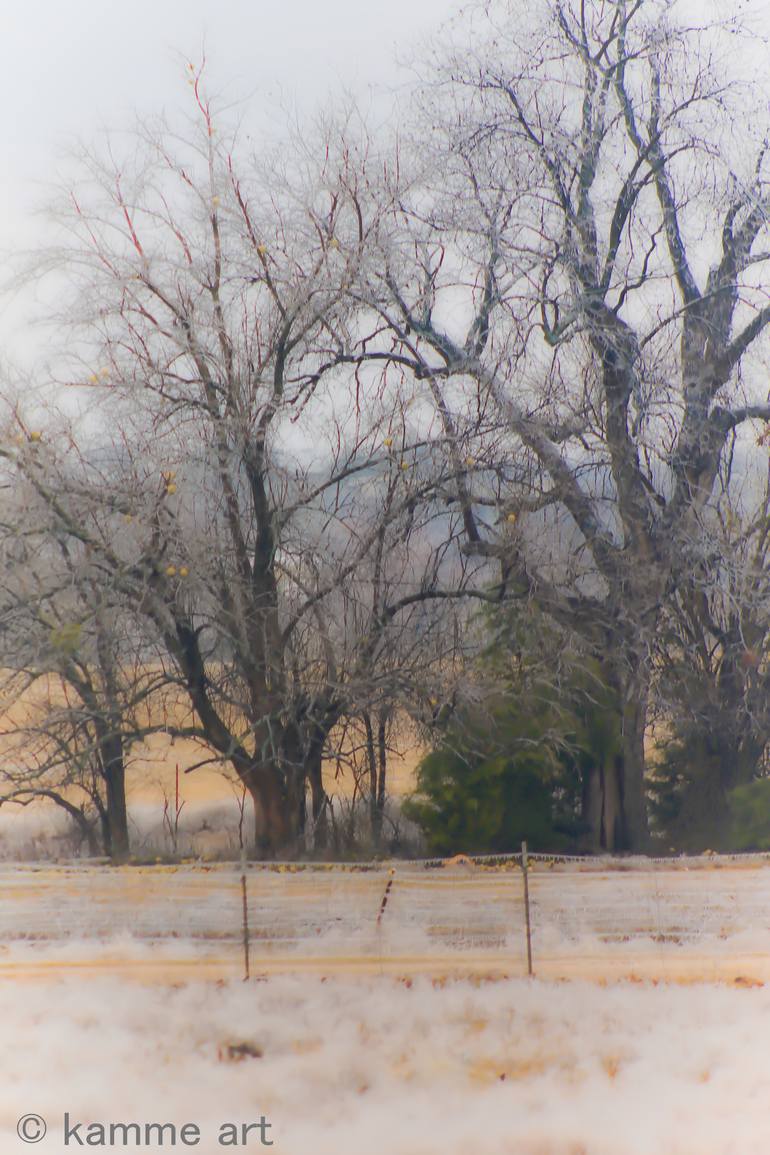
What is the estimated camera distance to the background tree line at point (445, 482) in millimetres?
1826

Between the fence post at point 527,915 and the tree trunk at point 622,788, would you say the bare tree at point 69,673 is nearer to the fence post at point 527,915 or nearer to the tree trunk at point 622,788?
the fence post at point 527,915

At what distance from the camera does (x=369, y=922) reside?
170cm

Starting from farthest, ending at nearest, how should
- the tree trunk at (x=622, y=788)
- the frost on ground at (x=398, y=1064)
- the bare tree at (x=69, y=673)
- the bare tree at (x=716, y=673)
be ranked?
the bare tree at (x=716, y=673) → the tree trunk at (x=622, y=788) → the bare tree at (x=69, y=673) → the frost on ground at (x=398, y=1064)

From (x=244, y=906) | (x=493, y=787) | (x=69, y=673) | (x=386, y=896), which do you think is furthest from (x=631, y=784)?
(x=69, y=673)

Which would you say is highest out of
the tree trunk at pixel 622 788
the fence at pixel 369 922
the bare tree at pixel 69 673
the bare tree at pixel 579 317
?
the bare tree at pixel 579 317

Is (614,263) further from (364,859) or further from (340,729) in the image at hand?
(364,859)

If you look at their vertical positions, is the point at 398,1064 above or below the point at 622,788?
below

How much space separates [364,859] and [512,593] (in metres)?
0.59

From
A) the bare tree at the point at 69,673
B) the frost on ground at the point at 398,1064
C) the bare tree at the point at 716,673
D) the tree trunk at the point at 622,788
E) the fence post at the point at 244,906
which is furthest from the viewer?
the bare tree at the point at 716,673

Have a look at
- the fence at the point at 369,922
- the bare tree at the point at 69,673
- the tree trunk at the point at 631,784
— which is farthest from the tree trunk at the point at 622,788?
the bare tree at the point at 69,673

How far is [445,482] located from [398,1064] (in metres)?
1.05

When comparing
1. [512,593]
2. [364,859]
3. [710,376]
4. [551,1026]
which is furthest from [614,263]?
[551,1026]

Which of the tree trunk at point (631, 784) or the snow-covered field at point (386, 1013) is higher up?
the tree trunk at point (631, 784)

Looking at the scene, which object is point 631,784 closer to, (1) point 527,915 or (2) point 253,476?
(1) point 527,915
